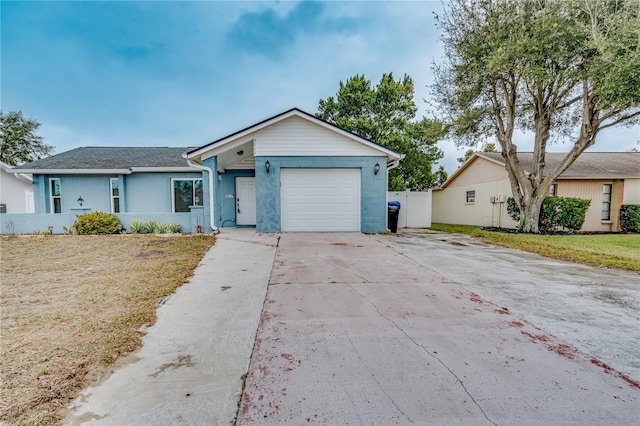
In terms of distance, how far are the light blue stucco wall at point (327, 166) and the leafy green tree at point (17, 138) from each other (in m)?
28.4

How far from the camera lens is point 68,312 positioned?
334 cm

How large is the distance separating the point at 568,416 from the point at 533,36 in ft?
35.2

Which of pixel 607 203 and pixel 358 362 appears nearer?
pixel 358 362

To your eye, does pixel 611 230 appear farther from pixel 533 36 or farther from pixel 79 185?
pixel 79 185

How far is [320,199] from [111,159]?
10682 mm

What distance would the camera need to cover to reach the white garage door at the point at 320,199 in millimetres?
10008

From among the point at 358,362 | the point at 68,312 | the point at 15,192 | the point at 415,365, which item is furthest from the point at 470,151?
the point at 15,192

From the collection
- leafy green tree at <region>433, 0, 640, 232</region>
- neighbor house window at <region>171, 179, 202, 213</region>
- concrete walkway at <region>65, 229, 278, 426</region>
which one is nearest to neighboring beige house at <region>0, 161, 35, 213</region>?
neighbor house window at <region>171, 179, 202, 213</region>

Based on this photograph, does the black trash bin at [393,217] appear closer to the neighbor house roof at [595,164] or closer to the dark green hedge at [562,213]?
the dark green hedge at [562,213]

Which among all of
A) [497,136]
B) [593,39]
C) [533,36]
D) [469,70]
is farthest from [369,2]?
[497,136]

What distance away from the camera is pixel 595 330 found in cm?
306

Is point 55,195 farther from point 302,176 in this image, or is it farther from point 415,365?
point 415,365

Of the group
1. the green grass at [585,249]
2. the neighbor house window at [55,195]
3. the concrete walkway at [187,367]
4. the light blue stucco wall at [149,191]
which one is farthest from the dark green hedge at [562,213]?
the neighbor house window at [55,195]

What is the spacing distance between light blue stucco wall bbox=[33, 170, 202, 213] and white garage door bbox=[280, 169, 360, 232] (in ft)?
17.2
